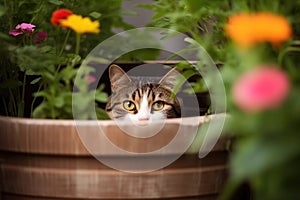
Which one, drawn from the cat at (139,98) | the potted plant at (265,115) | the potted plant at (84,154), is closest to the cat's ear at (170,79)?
the cat at (139,98)

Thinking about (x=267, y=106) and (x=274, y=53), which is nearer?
(x=267, y=106)

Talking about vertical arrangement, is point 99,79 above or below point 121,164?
above

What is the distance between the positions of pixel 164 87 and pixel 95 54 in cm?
23

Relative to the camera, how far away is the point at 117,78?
1.33 metres

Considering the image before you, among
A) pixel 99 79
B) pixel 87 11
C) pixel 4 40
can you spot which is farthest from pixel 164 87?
pixel 4 40

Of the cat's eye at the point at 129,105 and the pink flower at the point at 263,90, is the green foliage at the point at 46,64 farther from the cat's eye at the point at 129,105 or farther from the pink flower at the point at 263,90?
the pink flower at the point at 263,90

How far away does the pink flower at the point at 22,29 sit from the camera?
1.21m

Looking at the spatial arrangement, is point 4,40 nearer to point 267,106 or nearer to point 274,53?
point 274,53

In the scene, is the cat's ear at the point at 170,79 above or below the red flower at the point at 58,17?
below

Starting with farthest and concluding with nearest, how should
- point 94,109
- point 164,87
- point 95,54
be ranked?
point 95,54 → point 164,87 → point 94,109

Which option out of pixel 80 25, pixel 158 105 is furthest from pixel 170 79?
pixel 80 25

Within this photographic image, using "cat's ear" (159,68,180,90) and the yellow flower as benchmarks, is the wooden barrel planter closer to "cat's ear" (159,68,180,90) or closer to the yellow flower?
the yellow flower

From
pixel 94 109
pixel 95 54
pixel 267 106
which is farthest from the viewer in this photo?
pixel 95 54

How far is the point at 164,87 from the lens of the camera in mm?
1355
